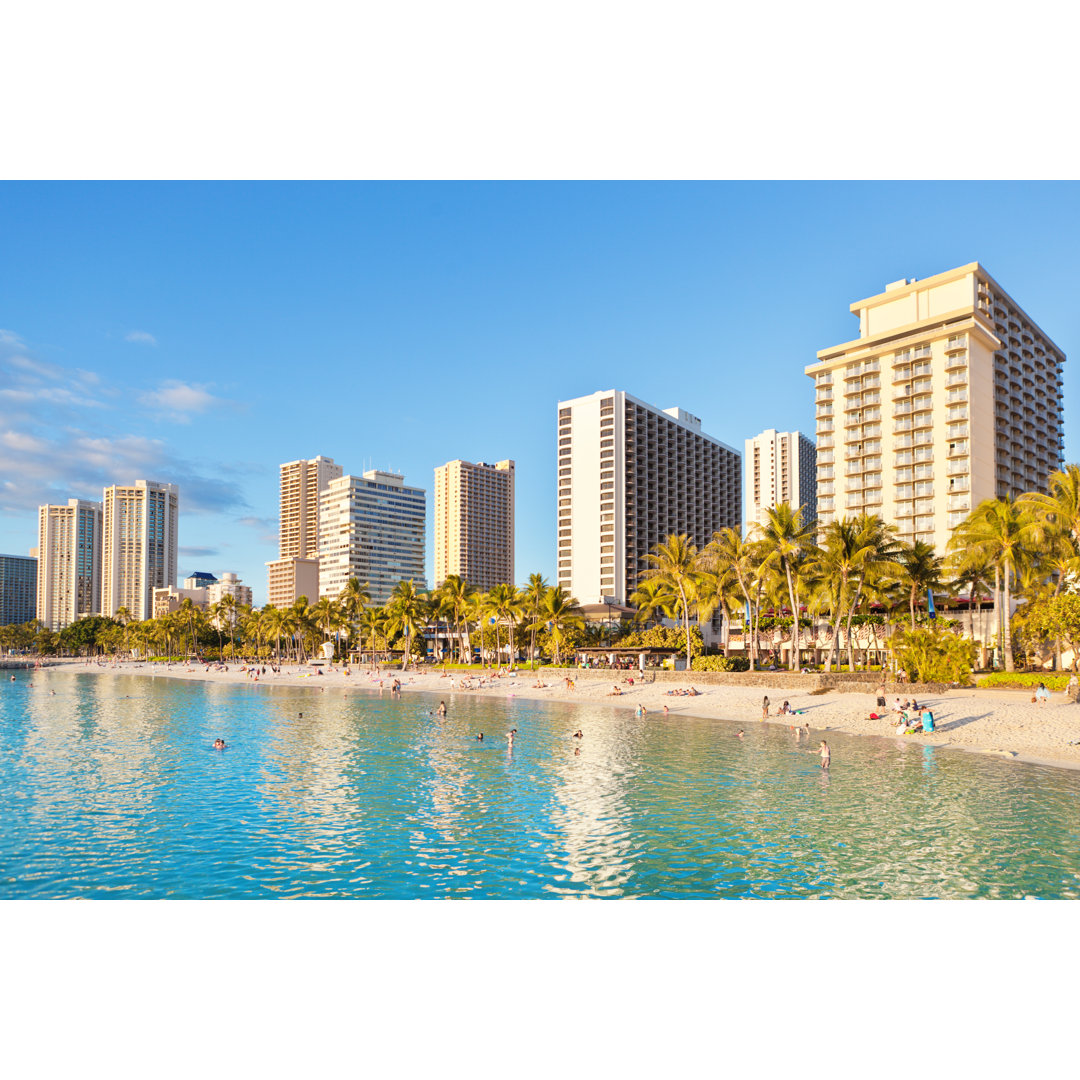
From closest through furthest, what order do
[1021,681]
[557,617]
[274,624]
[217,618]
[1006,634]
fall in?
1. [1021,681]
2. [1006,634]
3. [557,617]
4. [274,624]
5. [217,618]

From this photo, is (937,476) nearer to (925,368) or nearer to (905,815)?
(925,368)

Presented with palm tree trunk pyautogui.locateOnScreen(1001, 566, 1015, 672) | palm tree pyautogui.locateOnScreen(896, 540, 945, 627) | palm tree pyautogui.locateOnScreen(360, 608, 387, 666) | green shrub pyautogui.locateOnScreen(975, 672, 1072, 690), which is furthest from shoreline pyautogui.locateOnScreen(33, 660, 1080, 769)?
palm tree pyautogui.locateOnScreen(360, 608, 387, 666)

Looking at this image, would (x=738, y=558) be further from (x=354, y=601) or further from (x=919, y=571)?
(x=354, y=601)

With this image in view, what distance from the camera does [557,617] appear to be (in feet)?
308

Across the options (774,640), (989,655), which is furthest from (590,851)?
(774,640)

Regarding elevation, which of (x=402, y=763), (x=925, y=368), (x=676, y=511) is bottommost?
(x=402, y=763)

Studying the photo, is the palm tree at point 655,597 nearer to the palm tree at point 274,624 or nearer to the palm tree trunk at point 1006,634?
the palm tree trunk at point 1006,634

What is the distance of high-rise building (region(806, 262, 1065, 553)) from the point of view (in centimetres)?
10550

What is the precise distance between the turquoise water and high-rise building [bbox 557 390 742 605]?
3805 inches

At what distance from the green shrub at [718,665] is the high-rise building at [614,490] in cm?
5986

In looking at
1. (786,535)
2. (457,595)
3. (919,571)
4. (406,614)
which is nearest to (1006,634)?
(919,571)

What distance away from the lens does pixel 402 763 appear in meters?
33.2

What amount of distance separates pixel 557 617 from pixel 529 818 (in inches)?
2795
